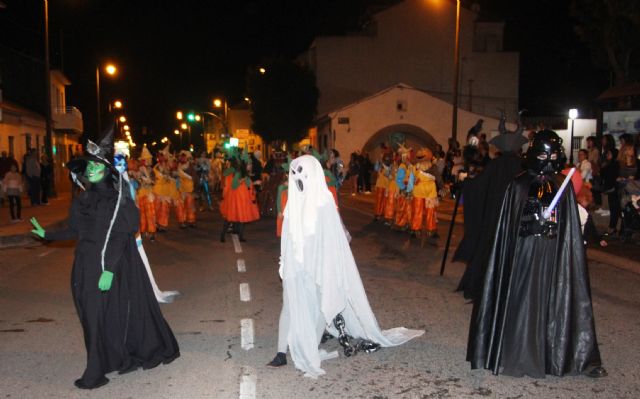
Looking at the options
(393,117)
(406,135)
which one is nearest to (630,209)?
(393,117)

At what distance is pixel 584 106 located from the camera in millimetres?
51938

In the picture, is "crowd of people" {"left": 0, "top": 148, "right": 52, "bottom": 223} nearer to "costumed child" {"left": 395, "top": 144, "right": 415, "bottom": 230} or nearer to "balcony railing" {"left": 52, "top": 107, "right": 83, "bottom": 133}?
"costumed child" {"left": 395, "top": 144, "right": 415, "bottom": 230}

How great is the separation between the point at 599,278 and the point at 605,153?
5.52m

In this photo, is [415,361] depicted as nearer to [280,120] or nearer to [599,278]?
[599,278]

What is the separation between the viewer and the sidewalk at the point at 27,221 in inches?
549

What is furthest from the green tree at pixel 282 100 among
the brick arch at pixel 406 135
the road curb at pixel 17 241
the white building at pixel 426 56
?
the road curb at pixel 17 241

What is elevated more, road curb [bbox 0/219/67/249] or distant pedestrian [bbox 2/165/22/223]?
distant pedestrian [bbox 2/165/22/223]

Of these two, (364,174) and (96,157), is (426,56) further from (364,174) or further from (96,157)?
(96,157)

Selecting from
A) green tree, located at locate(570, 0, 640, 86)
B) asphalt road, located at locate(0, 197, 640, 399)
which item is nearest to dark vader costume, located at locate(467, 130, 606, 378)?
asphalt road, located at locate(0, 197, 640, 399)

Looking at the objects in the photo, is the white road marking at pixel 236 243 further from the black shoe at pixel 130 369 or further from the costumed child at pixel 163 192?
the black shoe at pixel 130 369

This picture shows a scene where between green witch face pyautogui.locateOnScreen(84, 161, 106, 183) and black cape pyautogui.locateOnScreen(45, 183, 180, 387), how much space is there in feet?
0.22

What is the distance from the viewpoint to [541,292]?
4.96m

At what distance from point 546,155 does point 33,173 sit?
19835 millimetres

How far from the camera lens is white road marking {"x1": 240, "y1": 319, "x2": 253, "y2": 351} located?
6188mm
